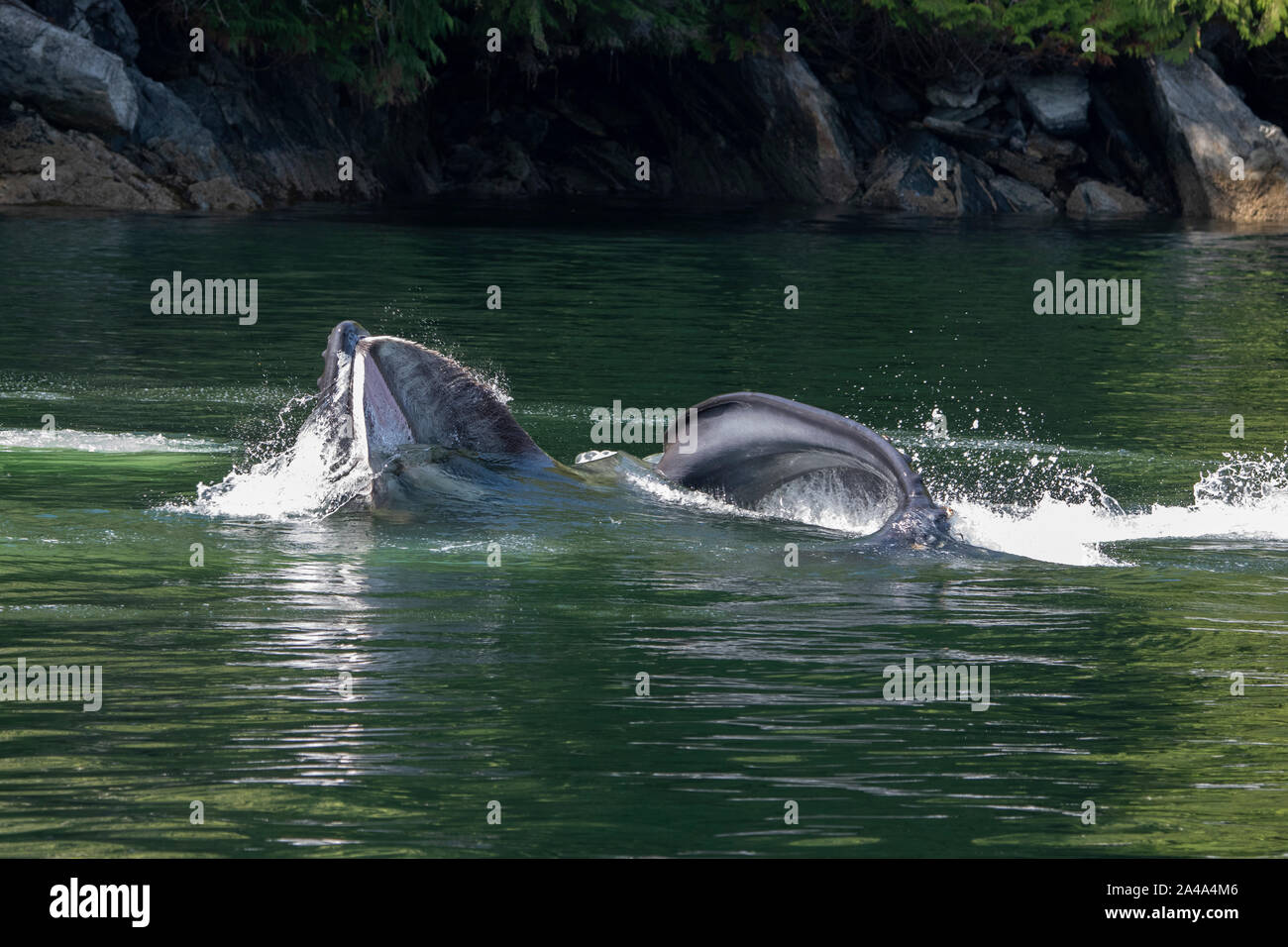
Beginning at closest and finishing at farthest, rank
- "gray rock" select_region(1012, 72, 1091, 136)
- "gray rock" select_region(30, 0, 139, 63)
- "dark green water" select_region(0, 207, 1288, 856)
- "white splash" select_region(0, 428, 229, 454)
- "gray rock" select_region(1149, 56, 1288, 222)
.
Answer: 1. "dark green water" select_region(0, 207, 1288, 856)
2. "white splash" select_region(0, 428, 229, 454)
3. "gray rock" select_region(30, 0, 139, 63)
4. "gray rock" select_region(1149, 56, 1288, 222)
5. "gray rock" select_region(1012, 72, 1091, 136)

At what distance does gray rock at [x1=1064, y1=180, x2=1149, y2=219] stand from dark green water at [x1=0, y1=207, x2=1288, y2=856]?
21.9 metres

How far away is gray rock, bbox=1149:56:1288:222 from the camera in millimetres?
A: 35125

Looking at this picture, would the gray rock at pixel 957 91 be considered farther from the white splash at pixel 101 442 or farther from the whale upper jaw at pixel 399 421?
the whale upper jaw at pixel 399 421

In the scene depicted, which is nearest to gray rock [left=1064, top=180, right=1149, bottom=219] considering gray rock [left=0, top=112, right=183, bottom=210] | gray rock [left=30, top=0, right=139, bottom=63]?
gray rock [left=0, top=112, right=183, bottom=210]

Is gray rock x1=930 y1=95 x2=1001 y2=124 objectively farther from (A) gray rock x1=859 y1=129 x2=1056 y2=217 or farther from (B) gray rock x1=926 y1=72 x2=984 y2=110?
(A) gray rock x1=859 y1=129 x2=1056 y2=217

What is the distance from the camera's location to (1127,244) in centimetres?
2875

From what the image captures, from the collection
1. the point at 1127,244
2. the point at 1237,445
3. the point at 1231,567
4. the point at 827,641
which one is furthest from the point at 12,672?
the point at 1127,244

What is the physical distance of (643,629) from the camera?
7090 millimetres

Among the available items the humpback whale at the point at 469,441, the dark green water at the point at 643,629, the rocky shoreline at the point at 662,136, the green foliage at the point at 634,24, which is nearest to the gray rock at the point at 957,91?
the rocky shoreline at the point at 662,136

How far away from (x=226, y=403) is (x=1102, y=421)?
19.9 ft

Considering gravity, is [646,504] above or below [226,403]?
below

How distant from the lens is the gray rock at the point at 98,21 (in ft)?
99.1

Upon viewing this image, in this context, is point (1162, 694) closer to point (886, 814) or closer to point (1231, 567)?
point (886, 814)

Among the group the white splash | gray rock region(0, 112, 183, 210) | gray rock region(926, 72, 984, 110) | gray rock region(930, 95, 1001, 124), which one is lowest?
the white splash
